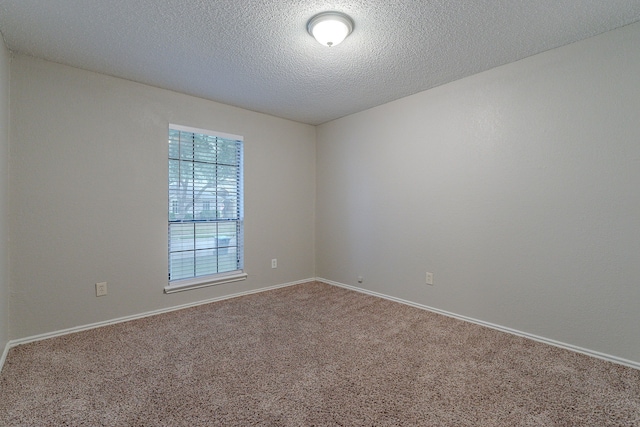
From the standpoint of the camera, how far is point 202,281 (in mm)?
3379

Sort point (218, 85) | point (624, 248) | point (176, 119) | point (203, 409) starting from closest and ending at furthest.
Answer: point (203, 409) → point (624, 248) → point (218, 85) → point (176, 119)

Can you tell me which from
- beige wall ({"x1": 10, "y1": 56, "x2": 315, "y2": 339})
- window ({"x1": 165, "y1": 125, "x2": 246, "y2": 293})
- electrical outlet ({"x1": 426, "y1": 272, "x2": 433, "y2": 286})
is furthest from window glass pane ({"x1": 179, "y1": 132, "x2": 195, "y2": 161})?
electrical outlet ({"x1": 426, "y1": 272, "x2": 433, "y2": 286})

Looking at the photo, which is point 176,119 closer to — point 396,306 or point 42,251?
point 42,251

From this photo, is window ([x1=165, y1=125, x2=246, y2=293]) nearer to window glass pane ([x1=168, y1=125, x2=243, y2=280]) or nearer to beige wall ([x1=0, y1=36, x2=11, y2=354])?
window glass pane ([x1=168, y1=125, x2=243, y2=280])

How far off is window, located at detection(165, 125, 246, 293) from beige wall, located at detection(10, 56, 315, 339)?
0.43ft

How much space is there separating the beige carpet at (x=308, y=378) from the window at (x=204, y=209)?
76 cm

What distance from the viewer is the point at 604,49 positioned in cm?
213

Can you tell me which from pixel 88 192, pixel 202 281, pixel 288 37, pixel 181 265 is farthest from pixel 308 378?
pixel 88 192

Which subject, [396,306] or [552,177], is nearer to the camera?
[552,177]

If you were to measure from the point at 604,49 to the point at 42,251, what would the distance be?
4.59 meters

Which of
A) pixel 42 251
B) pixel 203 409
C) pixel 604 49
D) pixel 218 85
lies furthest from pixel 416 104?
pixel 42 251

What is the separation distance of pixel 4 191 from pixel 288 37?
241cm

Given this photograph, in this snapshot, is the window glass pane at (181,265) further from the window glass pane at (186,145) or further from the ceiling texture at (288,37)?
the ceiling texture at (288,37)

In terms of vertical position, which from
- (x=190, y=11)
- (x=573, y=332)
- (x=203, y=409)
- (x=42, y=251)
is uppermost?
(x=190, y=11)
